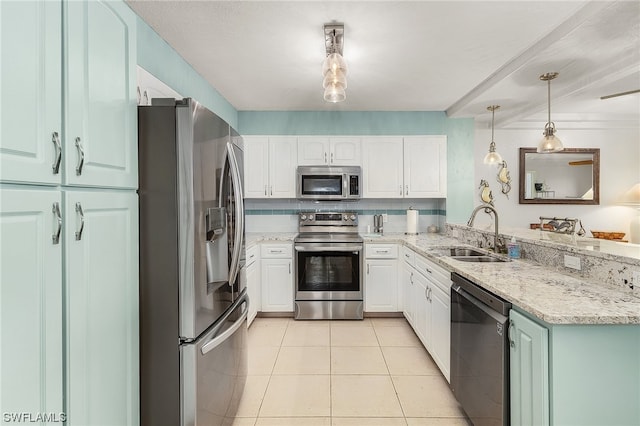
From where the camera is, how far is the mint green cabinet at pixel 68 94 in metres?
0.83

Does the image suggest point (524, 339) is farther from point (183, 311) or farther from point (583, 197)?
point (583, 197)

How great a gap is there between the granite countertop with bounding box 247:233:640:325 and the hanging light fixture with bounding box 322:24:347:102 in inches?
55.2

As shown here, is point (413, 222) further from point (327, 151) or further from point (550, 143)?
point (550, 143)

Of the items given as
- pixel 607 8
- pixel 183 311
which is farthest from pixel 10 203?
pixel 607 8

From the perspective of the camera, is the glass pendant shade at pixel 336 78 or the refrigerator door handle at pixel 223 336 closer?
the refrigerator door handle at pixel 223 336

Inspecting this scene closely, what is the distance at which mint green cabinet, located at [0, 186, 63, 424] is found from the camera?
814 millimetres

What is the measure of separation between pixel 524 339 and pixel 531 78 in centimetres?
240

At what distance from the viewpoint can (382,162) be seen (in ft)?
13.4

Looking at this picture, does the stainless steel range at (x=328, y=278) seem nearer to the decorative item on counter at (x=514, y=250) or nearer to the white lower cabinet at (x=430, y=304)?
the white lower cabinet at (x=430, y=304)

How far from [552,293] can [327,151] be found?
2.93m

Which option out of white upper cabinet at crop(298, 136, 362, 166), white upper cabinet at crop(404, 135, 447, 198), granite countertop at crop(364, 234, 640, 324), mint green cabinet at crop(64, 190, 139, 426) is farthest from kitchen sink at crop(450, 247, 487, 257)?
mint green cabinet at crop(64, 190, 139, 426)

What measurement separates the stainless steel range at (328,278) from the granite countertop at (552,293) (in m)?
1.37

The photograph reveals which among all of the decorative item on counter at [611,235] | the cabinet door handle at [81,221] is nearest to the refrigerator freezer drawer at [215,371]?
the cabinet door handle at [81,221]

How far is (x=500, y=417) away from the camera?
156 centimetres
